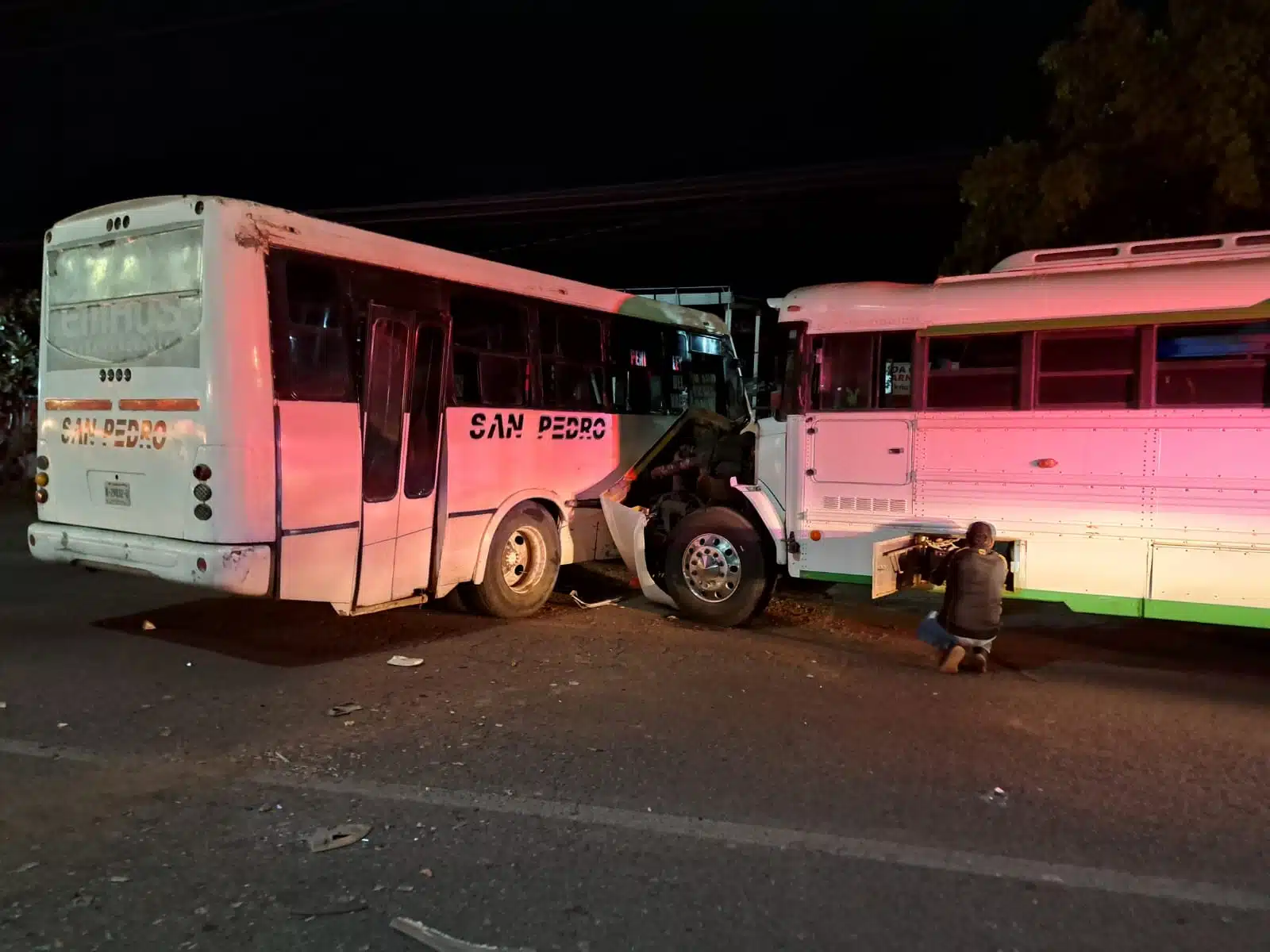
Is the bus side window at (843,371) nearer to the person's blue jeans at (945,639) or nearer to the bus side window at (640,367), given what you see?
the person's blue jeans at (945,639)

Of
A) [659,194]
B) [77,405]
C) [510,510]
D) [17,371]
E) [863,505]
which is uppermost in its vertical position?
[659,194]

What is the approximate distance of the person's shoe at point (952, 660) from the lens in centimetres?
682

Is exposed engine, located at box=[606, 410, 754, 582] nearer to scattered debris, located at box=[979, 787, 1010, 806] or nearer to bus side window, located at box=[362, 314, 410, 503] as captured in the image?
bus side window, located at box=[362, 314, 410, 503]

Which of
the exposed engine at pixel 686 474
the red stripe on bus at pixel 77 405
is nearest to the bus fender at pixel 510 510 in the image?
the exposed engine at pixel 686 474

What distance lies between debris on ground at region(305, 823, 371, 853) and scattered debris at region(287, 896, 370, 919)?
47cm

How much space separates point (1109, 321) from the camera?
6707 millimetres

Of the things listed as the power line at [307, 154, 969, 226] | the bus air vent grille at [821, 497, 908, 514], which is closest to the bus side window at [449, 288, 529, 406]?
the bus air vent grille at [821, 497, 908, 514]

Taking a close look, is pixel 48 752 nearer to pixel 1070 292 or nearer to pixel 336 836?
pixel 336 836

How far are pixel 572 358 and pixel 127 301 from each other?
12.7ft

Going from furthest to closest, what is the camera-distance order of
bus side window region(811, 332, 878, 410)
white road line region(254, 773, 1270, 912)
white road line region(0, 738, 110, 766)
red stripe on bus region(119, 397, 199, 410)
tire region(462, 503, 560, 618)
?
tire region(462, 503, 560, 618), bus side window region(811, 332, 878, 410), red stripe on bus region(119, 397, 199, 410), white road line region(0, 738, 110, 766), white road line region(254, 773, 1270, 912)

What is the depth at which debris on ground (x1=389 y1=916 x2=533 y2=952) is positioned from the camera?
3328 mm

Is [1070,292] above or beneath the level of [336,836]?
above

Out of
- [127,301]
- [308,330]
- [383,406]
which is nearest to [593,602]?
[383,406]

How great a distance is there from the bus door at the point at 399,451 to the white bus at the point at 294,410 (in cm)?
2
